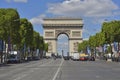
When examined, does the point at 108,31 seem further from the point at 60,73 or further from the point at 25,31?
the point at 60,73

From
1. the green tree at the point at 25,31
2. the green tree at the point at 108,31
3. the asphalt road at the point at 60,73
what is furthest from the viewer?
the green tree at the point at 25,31

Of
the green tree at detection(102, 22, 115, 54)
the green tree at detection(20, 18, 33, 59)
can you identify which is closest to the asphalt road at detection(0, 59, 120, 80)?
the green tree at detection(102, 22, 115, 54)

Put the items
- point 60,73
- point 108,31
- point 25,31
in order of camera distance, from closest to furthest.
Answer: point 60,73, point 108,31, point 25,31

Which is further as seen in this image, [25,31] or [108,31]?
[25,31]

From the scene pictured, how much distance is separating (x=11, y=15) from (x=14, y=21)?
1724 millimetres

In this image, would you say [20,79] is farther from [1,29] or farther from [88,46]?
[88,46]

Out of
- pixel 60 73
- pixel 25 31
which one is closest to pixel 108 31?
pixel 25 31

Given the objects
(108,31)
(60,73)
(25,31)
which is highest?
(25,31)

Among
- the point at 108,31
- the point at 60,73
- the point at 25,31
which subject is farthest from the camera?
the point at 25,31

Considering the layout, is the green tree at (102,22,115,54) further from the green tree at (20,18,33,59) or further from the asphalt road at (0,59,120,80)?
the asphalt road at (0,59,120,80)

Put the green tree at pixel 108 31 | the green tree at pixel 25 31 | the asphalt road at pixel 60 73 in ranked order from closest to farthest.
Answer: the asphalt road at pixel 60 73, the green tree at pixel 108 31, the green tree at pixel 25 31

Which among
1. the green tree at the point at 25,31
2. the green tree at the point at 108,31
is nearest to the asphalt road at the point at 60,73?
the green tree at the point at 108,31

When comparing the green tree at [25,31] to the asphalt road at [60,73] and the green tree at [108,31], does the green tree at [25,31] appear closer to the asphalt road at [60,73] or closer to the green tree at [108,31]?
the green tree at [108,31]

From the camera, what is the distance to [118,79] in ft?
107
